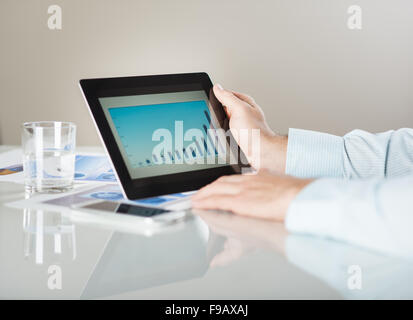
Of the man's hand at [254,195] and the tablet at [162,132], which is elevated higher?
A: the tablet at [162,132]

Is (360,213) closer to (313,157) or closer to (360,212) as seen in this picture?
(360,212)

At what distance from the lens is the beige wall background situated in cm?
344

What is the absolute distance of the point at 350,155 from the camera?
37.9 inches

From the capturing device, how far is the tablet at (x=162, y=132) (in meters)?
0.76

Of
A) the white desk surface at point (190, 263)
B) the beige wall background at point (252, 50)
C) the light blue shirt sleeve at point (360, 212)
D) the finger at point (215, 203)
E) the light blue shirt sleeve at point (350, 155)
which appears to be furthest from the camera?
the beige wall background at point (252, 50)

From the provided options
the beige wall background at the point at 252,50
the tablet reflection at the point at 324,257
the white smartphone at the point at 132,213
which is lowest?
the tablet reflection at the point at 324,257

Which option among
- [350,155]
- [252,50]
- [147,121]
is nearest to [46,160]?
[147,121]

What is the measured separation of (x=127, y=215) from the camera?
2.12 ft

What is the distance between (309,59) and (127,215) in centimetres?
305

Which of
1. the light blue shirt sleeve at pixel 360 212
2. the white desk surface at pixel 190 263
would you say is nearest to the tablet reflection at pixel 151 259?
the white desk surface at pixel 190 263

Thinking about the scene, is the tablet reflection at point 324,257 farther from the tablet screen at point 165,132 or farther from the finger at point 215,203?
the tablet screen at point 165,132

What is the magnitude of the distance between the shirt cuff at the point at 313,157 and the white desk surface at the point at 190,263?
338 mm

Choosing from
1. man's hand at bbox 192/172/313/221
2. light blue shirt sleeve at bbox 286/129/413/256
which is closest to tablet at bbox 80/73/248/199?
man's hand at bbox 192/172/313/221
